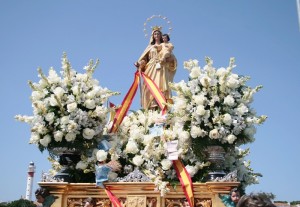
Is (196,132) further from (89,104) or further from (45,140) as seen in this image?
(45,140)

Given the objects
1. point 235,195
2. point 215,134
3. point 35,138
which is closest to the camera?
point 235,195

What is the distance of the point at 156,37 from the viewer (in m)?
10.1

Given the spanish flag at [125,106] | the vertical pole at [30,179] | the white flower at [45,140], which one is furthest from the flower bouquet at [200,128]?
the vertical pole at [30,179]

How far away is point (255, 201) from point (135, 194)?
4.28 m

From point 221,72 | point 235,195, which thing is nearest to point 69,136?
point 221,72

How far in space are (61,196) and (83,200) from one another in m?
0.39

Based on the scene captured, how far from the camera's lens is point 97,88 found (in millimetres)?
7516

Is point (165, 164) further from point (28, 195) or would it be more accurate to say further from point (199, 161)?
point (28, 195)

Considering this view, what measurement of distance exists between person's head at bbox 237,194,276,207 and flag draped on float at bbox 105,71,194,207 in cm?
382

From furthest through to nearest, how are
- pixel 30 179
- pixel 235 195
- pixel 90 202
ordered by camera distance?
1. pixel 30 179
2. pixel 90 202
3. pixel 235 195

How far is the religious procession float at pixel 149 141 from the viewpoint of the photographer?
645cm

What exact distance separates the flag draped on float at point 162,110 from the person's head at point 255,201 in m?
3.82

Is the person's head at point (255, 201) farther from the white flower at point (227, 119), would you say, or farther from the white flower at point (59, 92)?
the white flower at point (59, 92)

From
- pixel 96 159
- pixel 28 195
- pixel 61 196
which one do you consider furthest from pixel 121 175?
pixel 28 195
